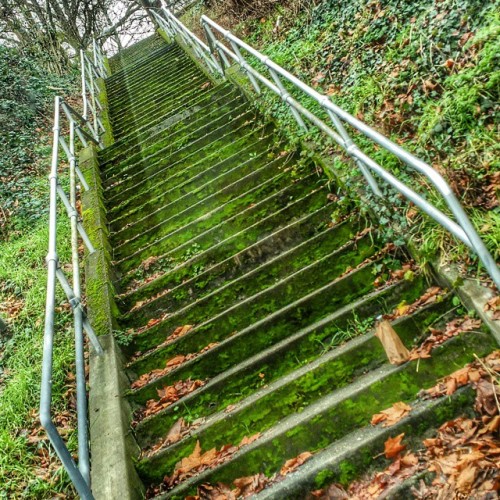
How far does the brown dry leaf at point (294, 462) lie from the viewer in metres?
2.68

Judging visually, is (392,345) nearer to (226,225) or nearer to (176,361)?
(176,361)

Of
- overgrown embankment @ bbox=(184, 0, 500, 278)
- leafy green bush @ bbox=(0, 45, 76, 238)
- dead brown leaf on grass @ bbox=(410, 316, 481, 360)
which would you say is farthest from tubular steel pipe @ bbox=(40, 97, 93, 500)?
leafy green bush @ bbox=(0, 45, 76, 238)

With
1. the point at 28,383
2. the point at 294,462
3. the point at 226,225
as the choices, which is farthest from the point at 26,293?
the point at 294,462

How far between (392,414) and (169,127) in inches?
225

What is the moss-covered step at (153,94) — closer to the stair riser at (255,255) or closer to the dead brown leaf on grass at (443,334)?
the stair riser at (255,255)

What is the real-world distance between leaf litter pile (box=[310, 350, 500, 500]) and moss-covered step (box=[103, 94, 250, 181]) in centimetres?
503

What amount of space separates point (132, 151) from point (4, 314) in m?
3.12

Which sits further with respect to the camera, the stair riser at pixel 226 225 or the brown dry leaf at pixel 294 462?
the stair riser at pixel 226 225

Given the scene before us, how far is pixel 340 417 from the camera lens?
276 centimetres

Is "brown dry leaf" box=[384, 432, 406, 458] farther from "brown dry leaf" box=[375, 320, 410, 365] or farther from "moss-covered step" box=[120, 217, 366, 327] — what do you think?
"moss-covered step" box=[120, 217, 366, 327]

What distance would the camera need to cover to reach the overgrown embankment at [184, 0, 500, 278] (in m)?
3.31

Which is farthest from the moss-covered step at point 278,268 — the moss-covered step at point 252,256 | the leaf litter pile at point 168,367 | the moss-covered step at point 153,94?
the moss-covered step at point 153,94

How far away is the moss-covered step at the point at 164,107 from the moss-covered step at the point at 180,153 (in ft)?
5.69

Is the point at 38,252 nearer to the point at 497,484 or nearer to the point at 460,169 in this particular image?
the point at 460,169
